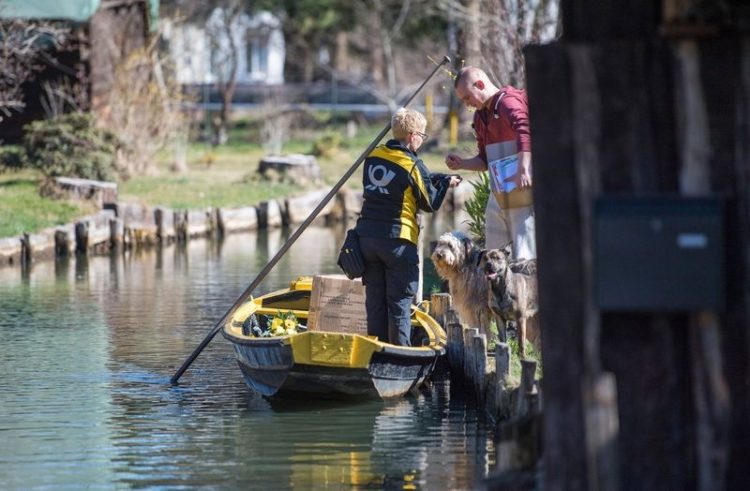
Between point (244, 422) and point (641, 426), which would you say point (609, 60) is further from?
point (244, 422)

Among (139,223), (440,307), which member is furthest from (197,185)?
(440,307)

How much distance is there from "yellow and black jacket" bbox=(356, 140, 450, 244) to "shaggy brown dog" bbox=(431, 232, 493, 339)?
785mm

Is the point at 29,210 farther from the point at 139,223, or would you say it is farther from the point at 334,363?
the point at 334,363

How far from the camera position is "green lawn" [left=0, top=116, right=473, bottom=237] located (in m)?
22.5

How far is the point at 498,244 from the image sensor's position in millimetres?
11531

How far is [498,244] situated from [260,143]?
29.6 metres

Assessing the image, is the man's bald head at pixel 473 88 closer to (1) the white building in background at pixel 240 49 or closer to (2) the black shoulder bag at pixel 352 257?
(2) the black shoulder bag at pixel 352 257

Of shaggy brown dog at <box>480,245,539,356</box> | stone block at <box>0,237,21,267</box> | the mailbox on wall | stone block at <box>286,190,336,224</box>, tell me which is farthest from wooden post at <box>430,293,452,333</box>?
stone block at <box>286,190,336,224</box>

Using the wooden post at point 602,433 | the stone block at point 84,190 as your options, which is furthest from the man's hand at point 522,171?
the stone block at point 84,190

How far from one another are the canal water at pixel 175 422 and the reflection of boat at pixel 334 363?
171mm

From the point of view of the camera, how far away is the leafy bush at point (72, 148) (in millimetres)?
25016

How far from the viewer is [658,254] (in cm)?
554

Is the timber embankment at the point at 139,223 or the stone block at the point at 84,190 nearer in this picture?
the timber embankment at the point at 139,223

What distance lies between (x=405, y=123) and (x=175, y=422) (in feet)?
9.05
